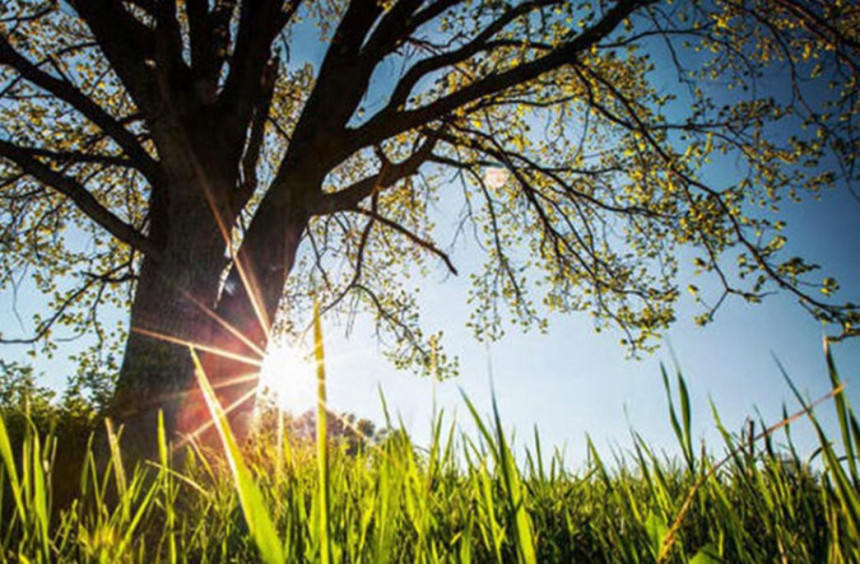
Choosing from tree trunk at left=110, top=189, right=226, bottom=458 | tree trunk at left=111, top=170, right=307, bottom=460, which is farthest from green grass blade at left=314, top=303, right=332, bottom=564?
tree trunk at left=110, top=189, right=226, bottom=458

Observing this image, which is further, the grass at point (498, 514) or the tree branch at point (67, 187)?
the tree branch at point (67, 187)

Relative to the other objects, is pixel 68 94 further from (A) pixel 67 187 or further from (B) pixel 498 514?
(B) pixel 498 514

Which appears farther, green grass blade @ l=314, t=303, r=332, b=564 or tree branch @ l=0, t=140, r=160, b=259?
tree branch @ l=0, t=140, r=160, b=259

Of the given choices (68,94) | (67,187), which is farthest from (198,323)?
(68,94)

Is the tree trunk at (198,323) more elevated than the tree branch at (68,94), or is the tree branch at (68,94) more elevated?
the tree branch at (68,94)

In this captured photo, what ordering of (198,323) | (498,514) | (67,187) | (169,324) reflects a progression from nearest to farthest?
(498,514) → (67,187) → (169,324) → (198,323)

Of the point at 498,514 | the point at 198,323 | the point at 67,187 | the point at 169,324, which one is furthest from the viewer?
the point at 198,323

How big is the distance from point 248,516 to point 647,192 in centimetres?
942

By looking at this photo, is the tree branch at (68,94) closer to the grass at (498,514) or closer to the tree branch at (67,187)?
the tree branch at (67,187)

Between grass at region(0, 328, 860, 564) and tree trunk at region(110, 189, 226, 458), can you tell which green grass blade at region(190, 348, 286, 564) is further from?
tree trunk at region(110, 189, 226, 458)

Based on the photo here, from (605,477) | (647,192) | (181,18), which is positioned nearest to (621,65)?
(647,192)

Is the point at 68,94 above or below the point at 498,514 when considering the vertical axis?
above

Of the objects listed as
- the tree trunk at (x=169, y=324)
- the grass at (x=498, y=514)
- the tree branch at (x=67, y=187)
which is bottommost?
the grass at (x=498, y=514)

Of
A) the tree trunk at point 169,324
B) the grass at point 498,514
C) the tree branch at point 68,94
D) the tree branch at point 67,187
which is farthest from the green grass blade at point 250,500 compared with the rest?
the tree branch at point 68,94
